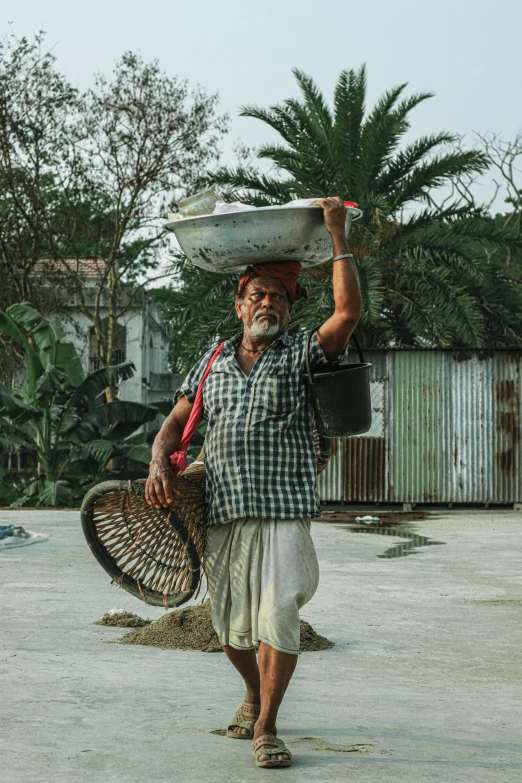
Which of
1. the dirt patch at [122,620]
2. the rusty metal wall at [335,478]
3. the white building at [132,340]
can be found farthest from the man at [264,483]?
the white building at [132,340]

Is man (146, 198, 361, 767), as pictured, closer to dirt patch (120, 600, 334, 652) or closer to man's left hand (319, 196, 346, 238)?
man's left hand (319, 196, 346, 238)

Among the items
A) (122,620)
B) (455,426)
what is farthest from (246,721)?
(455,426)

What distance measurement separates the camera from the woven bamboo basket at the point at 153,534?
172 inches

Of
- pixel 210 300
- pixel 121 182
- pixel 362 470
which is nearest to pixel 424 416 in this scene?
pixel 362 470

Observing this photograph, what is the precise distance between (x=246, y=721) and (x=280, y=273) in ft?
5.81

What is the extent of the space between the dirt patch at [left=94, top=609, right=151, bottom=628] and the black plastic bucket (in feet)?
11.5

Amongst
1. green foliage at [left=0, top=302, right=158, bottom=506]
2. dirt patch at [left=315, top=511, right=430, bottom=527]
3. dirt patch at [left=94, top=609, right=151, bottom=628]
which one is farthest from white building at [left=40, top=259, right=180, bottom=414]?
dirt patch at [left=94, top=609, right=151, bottom=628]

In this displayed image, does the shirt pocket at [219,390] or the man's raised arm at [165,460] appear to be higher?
the shirt pocket at [219,390]

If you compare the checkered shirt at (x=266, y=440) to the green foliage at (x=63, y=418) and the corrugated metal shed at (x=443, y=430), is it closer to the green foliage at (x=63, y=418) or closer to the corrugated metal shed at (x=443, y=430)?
the green foliage at (x=63, y=418)

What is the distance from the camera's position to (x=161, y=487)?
4.20 metres

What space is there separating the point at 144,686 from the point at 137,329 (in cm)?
3146

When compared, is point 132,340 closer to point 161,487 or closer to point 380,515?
point 380,515

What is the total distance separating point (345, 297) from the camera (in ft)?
13.5

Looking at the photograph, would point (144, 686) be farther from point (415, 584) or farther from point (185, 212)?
point (415, 584)
